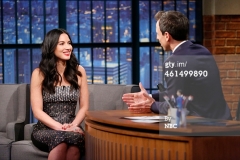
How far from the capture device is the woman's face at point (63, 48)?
4402 millimetres

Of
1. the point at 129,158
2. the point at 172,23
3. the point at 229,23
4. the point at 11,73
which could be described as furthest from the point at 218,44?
the point at 129,158

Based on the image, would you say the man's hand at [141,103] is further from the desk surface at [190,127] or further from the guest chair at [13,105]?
the guest chair at [13,105]

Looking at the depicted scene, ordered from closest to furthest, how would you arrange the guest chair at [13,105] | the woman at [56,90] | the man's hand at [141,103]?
the man's hand at [141,103], the woman at [56,90], the guest chair at [13,105]

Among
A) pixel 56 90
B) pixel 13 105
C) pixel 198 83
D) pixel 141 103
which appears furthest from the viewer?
pixel 13 105

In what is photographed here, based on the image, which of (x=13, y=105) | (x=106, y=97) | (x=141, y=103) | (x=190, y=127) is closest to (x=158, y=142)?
(x=190, y=127)

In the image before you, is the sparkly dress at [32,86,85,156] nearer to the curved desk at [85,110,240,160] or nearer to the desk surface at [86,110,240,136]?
the curved desk at [85,110,240,160]

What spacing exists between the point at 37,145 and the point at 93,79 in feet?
8.69

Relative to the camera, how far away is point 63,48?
14.4 feet

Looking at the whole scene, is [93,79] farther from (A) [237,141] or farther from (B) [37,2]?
(A) [237,141]

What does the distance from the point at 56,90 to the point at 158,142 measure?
1871 millimetres

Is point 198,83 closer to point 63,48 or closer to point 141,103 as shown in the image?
point 141,103

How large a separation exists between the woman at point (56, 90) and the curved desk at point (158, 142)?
1.17 m

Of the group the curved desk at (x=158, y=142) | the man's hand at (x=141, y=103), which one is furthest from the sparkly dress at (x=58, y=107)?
the curved desk at (x=158, y=142)

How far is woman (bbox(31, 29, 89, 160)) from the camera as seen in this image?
4320 millimetres
